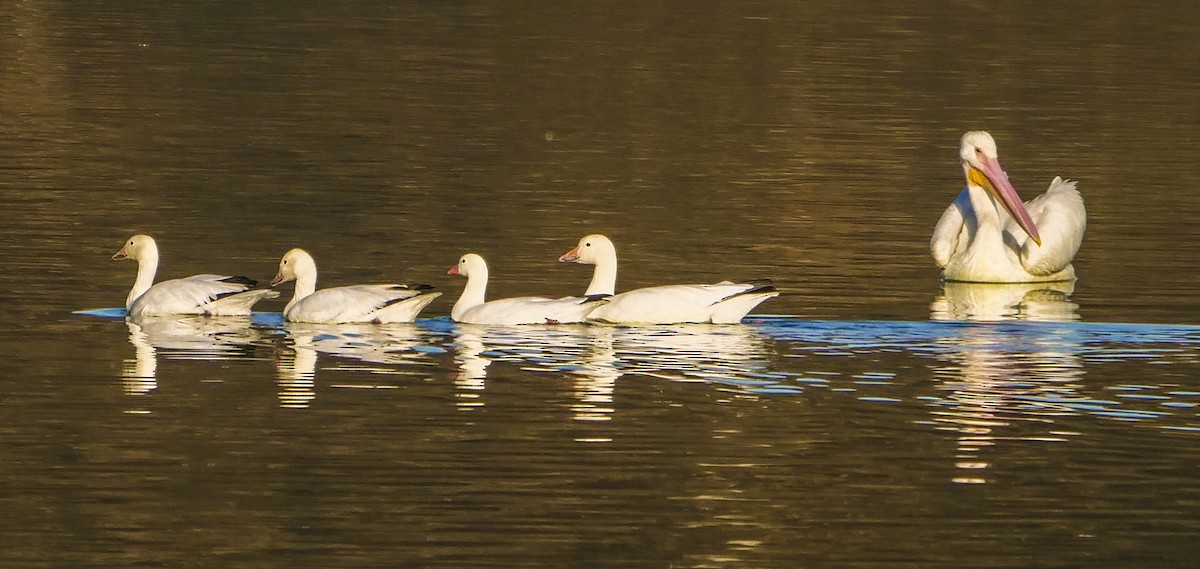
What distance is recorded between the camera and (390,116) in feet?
96.1

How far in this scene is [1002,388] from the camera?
1346 centimetres

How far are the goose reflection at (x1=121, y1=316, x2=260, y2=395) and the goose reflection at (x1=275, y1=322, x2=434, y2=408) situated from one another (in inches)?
11.7

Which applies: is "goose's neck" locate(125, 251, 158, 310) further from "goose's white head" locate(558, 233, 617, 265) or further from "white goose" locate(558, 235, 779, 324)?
"white goose" locate(558, 235, 779, 324)

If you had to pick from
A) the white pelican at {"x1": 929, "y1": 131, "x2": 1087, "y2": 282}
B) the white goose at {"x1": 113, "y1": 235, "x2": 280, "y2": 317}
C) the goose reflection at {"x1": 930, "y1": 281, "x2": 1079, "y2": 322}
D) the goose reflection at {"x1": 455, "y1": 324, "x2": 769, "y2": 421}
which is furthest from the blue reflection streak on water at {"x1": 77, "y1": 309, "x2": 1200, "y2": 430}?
the white pelican at {"x1": 929, "y1": 131, "x2": 1087, "y2": 282}

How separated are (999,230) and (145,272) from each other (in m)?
6.73

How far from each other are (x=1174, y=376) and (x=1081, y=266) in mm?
5788

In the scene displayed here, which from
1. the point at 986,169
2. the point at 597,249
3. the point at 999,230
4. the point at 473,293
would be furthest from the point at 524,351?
A: the point at 986,169

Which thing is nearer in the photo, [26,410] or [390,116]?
[26,410]

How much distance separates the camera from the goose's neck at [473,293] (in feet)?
52.9

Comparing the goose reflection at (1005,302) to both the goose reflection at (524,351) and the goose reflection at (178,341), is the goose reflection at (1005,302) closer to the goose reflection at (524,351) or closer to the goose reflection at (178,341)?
the goose reflection at (524,351)

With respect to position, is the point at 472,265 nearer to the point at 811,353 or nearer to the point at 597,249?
the point at 597,249

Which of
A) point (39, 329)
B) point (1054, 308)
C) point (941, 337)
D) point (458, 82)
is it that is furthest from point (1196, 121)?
point (39, 329)

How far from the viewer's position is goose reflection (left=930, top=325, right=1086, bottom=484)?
12320mm

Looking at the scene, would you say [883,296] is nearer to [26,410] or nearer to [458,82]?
[26,410]
